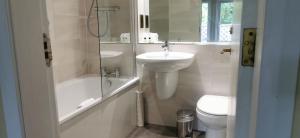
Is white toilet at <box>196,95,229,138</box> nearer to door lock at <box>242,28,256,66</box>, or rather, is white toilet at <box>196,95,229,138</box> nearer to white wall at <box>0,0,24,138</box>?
door lock at <box>242,28,256,66</box>

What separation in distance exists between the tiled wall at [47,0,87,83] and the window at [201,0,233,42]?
129 cm

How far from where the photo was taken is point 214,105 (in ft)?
6.55

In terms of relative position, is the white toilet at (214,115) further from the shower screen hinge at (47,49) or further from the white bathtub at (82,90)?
the shower screen hinge at (47,49)

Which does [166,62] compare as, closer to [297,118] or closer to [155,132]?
[155,132]

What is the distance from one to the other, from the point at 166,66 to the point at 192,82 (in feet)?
1.62

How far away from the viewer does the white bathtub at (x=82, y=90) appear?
7.35 ft

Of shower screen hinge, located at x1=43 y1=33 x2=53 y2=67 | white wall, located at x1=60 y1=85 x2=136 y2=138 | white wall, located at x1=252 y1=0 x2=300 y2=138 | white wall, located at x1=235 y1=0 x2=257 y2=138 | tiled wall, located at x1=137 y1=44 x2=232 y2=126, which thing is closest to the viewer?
white wall, located at x1=252 y1=0 x2=300 y2=138

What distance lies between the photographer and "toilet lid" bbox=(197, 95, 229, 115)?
1854 mm

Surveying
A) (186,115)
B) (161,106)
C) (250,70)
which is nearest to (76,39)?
(161,106)

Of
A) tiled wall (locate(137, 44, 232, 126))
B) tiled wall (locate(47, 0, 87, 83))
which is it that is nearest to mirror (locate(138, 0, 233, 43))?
tiled wall (locate(137, 44, 232, 126))

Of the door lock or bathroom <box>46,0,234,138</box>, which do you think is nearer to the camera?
the door lock

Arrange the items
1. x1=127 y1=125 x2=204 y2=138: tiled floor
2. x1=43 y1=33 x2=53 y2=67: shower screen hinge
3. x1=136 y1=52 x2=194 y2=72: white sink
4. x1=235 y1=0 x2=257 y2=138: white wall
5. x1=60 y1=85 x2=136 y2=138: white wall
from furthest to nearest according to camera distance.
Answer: x1=127 y1=125 x2=204 y2=138: tiled floor → x1=136 y1=52 x2=194 y2=72: white sink → x1=60 y1=85 x2=136 y2=138: white wall → x1=43 y1=33 x2=53 y2=67: shower screen hinge → x1=235 y1=0 x2=257 y2=138: white wall

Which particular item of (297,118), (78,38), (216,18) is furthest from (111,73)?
(297,118)

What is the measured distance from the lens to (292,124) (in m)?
0.48
